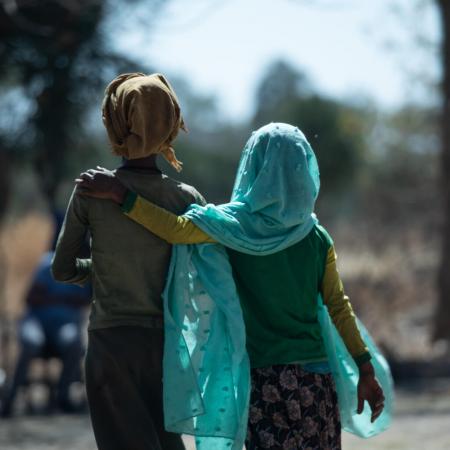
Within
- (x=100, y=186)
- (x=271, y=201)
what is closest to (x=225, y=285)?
(x=271, y=201)

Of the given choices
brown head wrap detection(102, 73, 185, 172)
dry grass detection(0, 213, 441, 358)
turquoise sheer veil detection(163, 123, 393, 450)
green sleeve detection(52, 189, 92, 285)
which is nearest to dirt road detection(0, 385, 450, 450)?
dry grass detection(0, 213, 441, 358)

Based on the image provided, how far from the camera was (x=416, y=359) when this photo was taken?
10.3 m

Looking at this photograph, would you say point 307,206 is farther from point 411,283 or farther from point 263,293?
point 411,283

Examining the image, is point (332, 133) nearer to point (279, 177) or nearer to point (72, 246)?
point (279, 177)

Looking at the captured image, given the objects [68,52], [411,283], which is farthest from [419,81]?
[68,52]

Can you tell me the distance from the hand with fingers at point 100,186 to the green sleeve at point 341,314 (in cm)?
78

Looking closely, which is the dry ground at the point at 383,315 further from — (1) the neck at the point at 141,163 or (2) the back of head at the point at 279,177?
(1) the neck at the point at 141,163

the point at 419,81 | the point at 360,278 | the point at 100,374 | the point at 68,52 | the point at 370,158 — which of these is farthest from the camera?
the point at 370,158

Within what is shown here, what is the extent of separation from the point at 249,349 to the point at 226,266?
307mm

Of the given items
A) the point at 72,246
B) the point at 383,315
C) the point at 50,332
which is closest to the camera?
the point at 72,246

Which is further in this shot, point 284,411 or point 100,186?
point 284,411

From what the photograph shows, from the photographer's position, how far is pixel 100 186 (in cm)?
336

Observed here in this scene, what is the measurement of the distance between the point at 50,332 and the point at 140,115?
530 centimetres

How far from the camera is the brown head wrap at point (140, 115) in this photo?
3.40 metres
